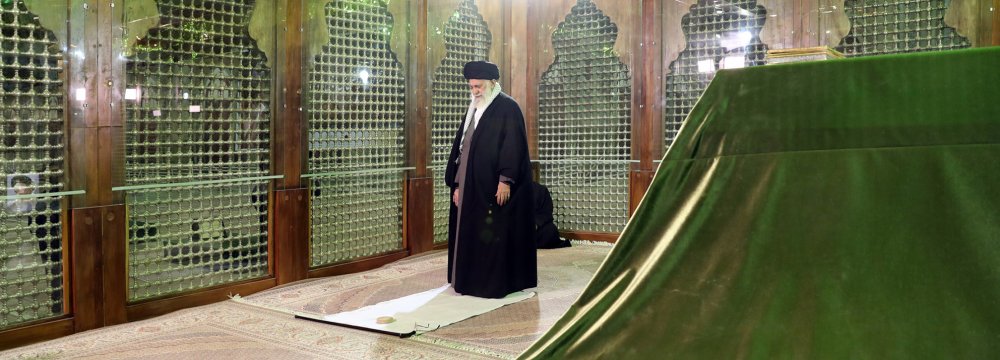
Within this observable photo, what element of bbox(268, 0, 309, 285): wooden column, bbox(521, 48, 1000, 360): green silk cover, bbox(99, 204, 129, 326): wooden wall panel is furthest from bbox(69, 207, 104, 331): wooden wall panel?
bbox(521, 48, 1000, 360): green silk cover

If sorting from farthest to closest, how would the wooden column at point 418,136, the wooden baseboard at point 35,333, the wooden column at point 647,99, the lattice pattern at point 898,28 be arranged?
the wooden column at point 647,99 < the wooden column at point 418,136 < the lattice pattern at point 898,28 < the wooden baseboard at point 35,333

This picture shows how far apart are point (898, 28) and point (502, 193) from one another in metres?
3.11

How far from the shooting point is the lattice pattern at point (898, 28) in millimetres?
5258

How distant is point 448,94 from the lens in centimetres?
623

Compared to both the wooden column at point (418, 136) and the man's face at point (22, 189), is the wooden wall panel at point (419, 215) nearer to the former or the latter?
the wooden column at point (418, 136)

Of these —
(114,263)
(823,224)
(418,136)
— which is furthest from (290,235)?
(823,224)

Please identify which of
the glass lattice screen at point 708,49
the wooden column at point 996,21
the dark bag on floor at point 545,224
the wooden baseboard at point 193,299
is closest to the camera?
the wooden baseboard at point 193,299

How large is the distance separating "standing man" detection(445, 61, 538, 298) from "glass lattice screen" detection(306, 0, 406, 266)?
1.08 metres

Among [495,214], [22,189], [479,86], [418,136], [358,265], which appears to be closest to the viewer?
[22,189]

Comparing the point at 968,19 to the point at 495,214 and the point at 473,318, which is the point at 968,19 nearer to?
the point at 495,214

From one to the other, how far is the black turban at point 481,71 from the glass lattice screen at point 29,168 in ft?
6.77

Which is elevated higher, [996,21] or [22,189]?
[996,21]

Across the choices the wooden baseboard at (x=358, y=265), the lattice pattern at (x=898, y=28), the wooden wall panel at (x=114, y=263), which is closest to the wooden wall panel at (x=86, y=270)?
the wooden wall panel at (x=114, y=263)

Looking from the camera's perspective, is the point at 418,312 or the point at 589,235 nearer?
the point at 418,312
